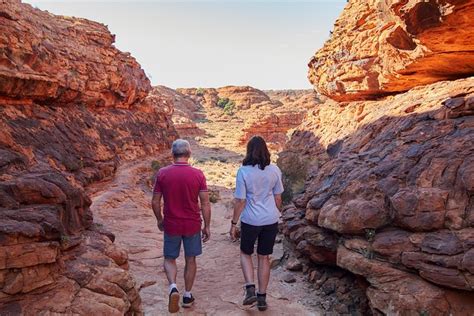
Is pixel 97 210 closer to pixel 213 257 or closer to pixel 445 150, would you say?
pixel 213 257

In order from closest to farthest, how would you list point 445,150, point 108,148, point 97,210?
1. point 445,150
2. point 97,210
3. point 108,148

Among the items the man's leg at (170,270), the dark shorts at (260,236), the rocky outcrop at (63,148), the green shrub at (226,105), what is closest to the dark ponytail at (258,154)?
the dark shorts at (260,236)

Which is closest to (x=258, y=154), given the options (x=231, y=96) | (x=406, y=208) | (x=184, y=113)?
(x=406, y=208)

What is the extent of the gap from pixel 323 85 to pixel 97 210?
26.0ft

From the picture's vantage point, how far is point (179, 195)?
4633 millimetres

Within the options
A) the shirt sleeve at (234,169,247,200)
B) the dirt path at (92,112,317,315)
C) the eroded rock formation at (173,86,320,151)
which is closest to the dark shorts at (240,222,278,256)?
the shirt sleeve at (234,169,247,200)

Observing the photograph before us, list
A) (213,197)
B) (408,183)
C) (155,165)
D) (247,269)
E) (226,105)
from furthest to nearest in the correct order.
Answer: (226,105), (155,165), (213,197), (408,183), (247,269)

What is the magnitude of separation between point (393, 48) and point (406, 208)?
15.6ft

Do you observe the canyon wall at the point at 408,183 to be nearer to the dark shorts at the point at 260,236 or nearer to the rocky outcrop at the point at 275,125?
the dark shorts at the point at 260,236

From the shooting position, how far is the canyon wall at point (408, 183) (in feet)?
14.3

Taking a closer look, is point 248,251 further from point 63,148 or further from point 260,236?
point 63,148

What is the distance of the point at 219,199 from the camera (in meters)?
15.1

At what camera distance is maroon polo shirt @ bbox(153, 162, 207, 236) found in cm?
462

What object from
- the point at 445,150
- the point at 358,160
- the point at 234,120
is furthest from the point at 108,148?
the point at 234,120
